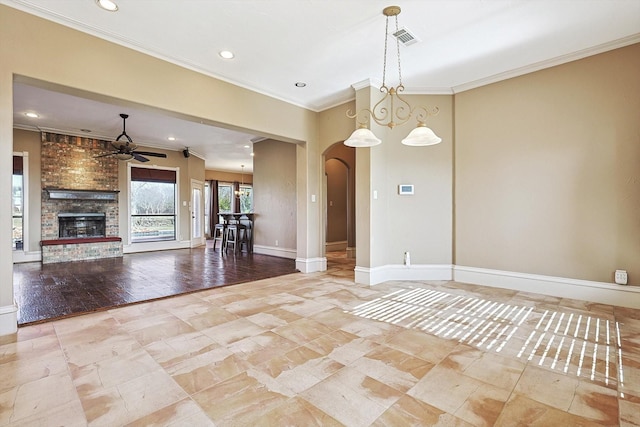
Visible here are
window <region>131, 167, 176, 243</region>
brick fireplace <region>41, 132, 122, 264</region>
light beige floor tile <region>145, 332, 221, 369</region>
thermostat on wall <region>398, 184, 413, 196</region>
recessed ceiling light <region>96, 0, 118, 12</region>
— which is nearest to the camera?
light beige floor tile <region>145, 332, 221, 369</region>

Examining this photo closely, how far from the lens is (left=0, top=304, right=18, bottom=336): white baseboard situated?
275 centimetres

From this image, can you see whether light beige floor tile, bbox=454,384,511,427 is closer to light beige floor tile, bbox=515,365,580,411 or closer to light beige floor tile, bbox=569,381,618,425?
light beige floor tile, bbox=515,365,580,411

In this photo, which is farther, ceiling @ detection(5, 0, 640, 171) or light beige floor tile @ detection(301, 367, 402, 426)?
ceiling @ detection(5, 0, 640, 171)

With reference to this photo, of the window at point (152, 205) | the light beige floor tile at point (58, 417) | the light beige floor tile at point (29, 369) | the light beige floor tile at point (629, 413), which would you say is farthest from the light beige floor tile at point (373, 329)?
the window at point (152, 205)

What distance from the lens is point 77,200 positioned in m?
7.34

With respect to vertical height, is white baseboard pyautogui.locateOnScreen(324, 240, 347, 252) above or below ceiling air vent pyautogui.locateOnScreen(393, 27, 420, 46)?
below

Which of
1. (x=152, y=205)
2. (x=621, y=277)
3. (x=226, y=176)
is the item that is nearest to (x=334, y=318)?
(x=621, y=277)

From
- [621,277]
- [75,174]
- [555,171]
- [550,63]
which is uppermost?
[550,63]

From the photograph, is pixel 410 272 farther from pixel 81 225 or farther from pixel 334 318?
pixel 81 225

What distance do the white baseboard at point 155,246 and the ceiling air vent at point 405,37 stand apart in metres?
8.25

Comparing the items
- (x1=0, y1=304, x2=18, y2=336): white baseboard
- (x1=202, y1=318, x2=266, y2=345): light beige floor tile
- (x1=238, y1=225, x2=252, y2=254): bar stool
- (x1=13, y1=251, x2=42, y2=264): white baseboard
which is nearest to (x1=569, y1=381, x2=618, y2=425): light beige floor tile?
(x1=202, y1=318, x2=266, y2=345): light beige floor tile

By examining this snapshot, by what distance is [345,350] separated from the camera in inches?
97.3

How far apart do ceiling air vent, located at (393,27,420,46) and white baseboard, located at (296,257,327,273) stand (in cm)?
373

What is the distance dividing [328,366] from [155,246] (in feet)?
26.6
